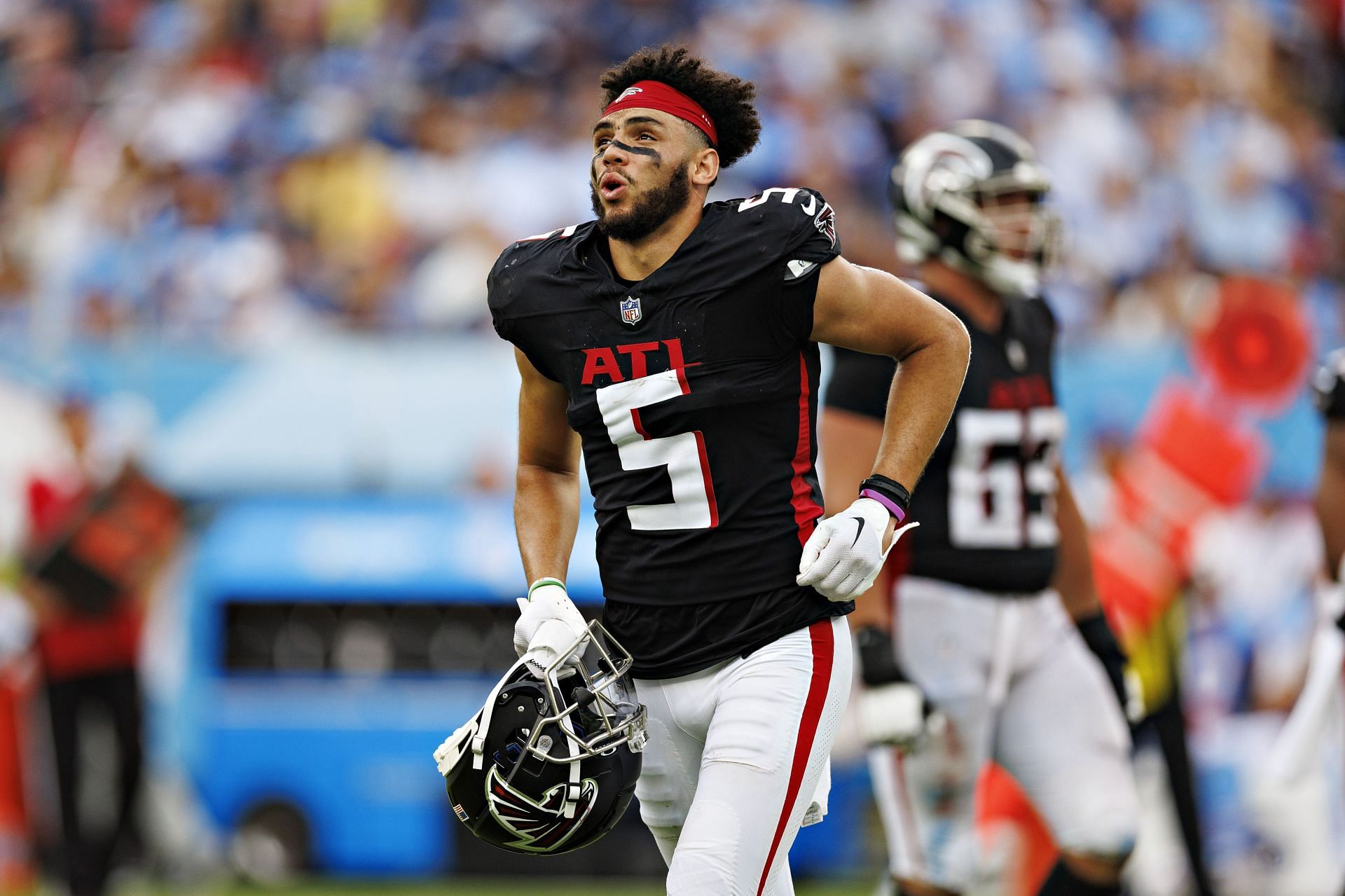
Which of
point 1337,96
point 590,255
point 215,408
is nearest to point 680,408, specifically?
point 590,255

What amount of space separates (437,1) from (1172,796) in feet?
25.2

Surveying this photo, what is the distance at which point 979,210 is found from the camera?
5.06 m

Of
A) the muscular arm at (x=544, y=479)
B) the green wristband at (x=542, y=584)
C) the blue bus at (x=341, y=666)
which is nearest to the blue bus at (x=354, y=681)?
the blue bus at (x=341, y=666)

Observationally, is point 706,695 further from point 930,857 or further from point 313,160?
point 313,160

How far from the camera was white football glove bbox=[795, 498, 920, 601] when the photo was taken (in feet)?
11.1

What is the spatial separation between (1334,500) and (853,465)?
1.44 metres

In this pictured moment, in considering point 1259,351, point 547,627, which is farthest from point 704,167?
point 1259,351

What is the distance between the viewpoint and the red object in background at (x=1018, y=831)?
598 cm

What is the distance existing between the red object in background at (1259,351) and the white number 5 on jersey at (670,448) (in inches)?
195

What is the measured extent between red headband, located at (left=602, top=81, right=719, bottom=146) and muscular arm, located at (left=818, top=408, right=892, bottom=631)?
130 cm

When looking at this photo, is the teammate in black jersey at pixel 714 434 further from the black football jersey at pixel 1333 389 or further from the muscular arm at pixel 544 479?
the black football jersey at pixel 1333 389

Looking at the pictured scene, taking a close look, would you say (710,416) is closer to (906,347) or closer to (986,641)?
(906,347)

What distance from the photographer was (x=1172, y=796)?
6.64 meters

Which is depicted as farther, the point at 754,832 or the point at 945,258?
Result: the point at 945,258
